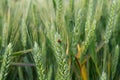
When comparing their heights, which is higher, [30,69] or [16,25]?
[16,25]

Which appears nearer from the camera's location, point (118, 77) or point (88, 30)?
point (88, 30)

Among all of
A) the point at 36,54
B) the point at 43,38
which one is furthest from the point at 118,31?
the point at 36,54

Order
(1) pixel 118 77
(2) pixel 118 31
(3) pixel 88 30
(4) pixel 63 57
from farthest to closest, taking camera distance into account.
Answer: (2) pixel 118 31 < (1) pixel 118 77 < (3) pixel 88 30 < (4) pixel 63 57

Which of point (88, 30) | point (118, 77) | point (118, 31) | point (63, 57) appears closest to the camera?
point (63, 57)

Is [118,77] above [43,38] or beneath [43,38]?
beneath

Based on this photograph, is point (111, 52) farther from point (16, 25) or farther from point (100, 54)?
point (16, 25)

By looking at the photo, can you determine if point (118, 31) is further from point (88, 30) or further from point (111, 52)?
point (88, 30)

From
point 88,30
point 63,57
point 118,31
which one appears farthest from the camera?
point 118,31

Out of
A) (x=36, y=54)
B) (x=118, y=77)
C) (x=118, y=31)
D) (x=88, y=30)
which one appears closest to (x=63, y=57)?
(x=36, y=54)

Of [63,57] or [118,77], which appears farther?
[118,77]
